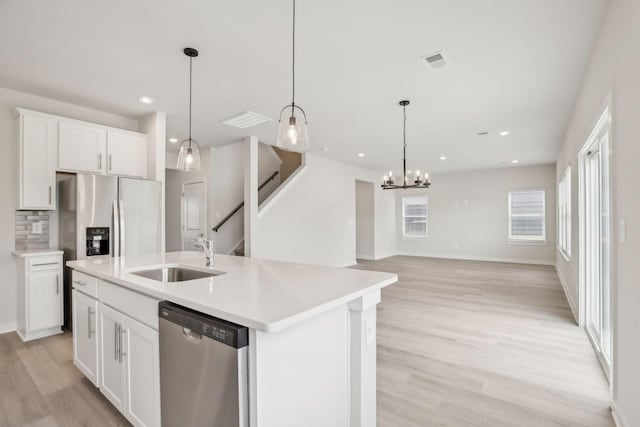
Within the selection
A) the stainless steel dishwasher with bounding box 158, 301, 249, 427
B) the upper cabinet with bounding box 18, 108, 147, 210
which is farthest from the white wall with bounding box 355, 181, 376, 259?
the stainless steel dishwasher with bounding box 158, 301, 249, 427

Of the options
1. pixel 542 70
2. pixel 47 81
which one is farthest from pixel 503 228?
pixel 47 81

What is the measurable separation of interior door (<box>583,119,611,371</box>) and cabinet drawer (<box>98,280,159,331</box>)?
126 inches

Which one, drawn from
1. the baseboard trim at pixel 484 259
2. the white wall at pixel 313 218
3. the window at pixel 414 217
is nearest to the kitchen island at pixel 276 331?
the white wall at pixel 313 218

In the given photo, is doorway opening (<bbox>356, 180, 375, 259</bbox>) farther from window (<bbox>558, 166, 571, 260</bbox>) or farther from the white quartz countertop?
the white quartz countertop

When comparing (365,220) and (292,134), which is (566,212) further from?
(292,134)

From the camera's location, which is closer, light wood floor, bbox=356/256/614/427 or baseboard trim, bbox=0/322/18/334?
light wood floor, bbox=356/256/614/427

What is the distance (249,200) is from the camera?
542cm

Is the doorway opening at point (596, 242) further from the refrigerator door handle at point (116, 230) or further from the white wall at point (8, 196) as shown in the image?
the white wall at point (8, 196)

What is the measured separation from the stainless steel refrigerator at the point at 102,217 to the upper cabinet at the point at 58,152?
7.0 inches

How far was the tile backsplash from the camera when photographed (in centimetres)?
359

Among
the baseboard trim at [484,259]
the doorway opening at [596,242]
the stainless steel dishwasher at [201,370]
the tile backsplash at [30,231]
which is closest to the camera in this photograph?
the stainless steel dishwasher at [201,370]

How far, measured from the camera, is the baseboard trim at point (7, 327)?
3.48 m

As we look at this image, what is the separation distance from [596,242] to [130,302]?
166 inches

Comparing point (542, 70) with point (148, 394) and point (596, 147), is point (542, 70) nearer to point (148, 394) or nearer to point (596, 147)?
point (596, 147)
